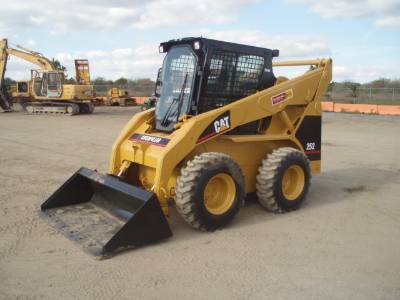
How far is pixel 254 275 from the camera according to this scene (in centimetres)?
405

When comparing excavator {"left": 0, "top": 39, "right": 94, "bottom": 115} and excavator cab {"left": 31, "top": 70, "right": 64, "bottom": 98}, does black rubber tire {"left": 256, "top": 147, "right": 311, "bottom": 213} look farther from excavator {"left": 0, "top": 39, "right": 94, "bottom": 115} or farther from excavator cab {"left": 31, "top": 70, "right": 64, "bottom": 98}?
excavator cab {"left": 31, "top": 70, "right": 64, "bottom": 98}

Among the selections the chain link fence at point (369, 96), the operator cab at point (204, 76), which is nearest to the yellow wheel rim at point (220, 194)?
the operator cab at point (204, 76)

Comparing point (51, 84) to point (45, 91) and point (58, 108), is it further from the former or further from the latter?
point (58, 108)

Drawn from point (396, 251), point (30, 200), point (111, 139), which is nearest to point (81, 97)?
point (111, 139)

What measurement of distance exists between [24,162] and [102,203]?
4.40 meters

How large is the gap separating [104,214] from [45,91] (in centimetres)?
2065

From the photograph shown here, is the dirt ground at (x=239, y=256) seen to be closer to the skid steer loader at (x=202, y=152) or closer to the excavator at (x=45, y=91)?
the skid steer loader at (x=202, y=152)

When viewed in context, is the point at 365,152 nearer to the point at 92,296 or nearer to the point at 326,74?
the point at 326,74

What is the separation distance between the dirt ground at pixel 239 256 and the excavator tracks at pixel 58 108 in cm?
1663

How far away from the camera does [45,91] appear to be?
2442cm

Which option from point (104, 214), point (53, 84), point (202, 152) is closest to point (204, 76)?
point (202, 152)

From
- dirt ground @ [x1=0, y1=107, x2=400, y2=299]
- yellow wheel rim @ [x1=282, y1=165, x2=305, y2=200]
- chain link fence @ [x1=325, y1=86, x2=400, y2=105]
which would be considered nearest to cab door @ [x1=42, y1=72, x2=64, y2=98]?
dirt ground @ [x1=0, y1=107, x2=400, y2=299]

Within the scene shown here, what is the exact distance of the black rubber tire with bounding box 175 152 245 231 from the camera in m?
4.88

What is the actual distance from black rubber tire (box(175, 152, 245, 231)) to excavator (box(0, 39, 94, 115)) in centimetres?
1981
